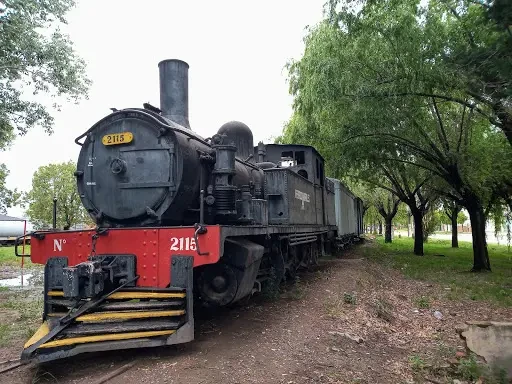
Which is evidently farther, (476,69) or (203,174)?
(476,69)

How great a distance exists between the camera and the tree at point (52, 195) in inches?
1693

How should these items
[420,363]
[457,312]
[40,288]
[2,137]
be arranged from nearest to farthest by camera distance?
[420,363]
[457,312]
[40,288]
[2,137]

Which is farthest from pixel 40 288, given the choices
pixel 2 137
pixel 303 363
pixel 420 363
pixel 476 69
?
pixel 476 69

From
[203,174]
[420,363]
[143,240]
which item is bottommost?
[420,363]

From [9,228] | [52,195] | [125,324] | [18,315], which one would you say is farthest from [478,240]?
[52,195]

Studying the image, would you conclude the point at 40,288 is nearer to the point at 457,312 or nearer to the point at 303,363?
the point at 303,363

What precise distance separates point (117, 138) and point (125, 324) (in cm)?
230

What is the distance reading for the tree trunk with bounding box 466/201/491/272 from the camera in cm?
1361

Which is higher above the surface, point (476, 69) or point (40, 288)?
point (476, 69)

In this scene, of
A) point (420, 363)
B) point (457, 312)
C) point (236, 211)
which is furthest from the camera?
point (457, 312)

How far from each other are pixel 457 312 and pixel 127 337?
6.53 metres

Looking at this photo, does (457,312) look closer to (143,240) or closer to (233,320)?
(233,320)

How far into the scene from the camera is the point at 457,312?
27.1 feet

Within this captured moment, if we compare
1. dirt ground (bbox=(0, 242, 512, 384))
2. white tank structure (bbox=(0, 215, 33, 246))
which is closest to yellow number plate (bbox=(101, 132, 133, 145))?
dirt ground (bbox=(0, 242, 512, 384))
